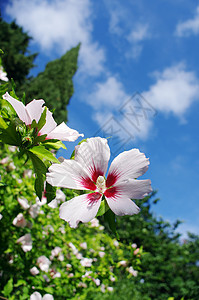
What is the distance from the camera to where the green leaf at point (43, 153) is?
674mm

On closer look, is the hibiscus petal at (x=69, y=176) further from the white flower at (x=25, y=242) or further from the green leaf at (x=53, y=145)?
the white flower at (x=25, y=242)

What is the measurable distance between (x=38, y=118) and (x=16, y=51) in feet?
54.6

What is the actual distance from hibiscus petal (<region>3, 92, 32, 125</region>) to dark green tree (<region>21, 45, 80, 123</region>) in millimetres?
10827

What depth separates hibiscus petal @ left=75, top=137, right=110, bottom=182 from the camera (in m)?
0.68

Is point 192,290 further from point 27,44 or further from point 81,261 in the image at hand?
point 27,44

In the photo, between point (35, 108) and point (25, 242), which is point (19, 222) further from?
point (35, 108)

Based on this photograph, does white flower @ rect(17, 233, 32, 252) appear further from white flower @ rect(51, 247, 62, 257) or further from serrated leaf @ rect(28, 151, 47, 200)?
serrated leaf @ rect(28, 151, 47, 200)

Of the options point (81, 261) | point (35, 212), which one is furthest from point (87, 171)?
point (81, 261)

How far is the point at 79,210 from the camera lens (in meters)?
0.62

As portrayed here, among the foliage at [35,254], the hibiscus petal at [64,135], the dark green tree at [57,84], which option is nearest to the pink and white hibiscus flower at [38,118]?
the hibiscus petal at [64,135]

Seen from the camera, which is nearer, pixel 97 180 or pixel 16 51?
pixel 97 180

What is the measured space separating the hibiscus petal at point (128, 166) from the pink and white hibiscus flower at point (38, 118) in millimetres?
153

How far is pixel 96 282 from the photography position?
275cm

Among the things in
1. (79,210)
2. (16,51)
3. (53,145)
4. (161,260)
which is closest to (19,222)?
(53,145)
